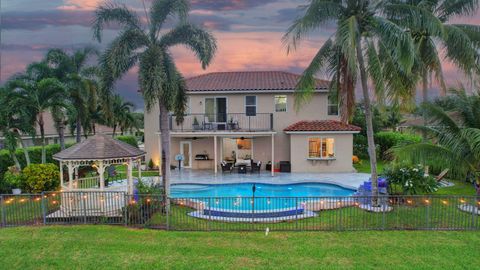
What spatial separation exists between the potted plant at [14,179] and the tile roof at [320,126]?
15.1 m

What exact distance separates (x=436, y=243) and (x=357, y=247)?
2.30 meters

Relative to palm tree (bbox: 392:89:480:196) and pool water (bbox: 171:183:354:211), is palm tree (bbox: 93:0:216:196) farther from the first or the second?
palm tree (bbox: 392:89:480:196)

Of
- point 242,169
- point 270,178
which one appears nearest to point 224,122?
point 242,169

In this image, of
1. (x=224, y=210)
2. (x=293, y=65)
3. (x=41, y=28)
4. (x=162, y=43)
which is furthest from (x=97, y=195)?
(x=293, y=65)

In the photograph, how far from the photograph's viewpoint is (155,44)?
39.7ft

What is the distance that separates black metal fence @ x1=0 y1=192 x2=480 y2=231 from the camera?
1005 cm

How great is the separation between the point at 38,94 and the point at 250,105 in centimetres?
1284

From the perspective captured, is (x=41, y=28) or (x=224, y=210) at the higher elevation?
(x=41, y=28)

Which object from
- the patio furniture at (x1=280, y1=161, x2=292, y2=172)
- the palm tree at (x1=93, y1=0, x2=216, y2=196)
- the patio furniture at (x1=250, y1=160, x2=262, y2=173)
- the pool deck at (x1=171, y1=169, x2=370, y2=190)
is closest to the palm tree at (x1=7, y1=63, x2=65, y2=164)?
the palm tree at (x1=93, y1=0, x2=216, y2=196)

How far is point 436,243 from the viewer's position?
8.67 m

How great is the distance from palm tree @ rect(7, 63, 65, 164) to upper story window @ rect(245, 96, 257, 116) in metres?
11.5

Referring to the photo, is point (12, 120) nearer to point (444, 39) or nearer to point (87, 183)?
point (87, 183)

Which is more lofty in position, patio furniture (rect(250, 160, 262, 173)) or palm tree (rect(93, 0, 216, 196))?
palm tree (rect(93, 0, 216, 196))

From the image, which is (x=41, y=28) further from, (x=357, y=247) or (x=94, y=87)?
(x=357, y=247)
